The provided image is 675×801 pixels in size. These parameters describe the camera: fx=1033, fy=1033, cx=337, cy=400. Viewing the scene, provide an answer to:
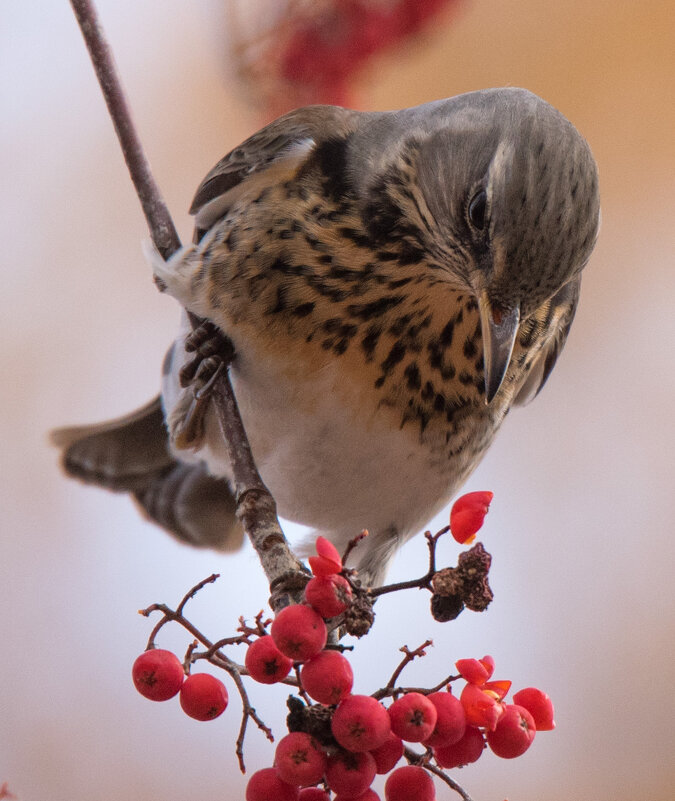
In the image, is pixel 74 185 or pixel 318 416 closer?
pixel 318 416

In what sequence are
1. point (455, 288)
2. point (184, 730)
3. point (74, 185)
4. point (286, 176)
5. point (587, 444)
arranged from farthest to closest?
point (587, 444)
point (74, 185)
point (184, 730)
point (286, 176)
point (455, 288)

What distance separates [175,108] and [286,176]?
1.99 meters

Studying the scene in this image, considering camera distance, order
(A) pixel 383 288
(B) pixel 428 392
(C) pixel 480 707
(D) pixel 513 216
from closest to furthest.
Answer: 1. (C) pixel 480 707
2. (D) pixel 513 216
3. (A) pixel 383 288
4. (B) pixel 428 392

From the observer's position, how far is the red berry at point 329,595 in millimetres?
874

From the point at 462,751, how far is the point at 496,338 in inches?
17.8

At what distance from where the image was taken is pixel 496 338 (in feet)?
3.84

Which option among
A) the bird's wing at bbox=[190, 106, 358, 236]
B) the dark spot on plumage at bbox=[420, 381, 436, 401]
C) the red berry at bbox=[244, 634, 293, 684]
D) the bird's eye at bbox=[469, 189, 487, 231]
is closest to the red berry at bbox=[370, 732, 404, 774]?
the red berry at bbox=[244, 634, 293, 684]

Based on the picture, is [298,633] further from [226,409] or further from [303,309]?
[303,309]

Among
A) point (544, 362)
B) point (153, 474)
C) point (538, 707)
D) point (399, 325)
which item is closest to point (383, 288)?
point (399, 325)

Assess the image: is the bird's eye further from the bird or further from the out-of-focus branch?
the out-of-focus branch

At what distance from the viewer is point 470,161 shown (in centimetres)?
128

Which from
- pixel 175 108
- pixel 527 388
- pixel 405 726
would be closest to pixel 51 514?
pixel 175 108

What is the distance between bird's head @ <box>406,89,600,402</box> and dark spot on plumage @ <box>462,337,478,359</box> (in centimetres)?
20

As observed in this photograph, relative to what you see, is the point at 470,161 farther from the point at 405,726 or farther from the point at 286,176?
the point at 405,726
